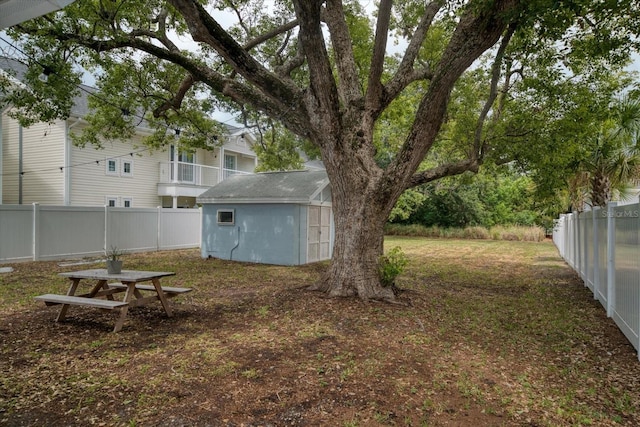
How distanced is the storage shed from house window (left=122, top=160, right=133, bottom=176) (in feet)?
22.3

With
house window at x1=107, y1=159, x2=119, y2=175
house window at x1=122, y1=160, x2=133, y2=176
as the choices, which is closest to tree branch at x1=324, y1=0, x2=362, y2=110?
house window at x1=107, y1=159, x2=119, y2=175

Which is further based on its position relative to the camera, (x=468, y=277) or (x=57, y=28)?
(x=468, y=277)

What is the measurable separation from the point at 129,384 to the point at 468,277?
901 cm

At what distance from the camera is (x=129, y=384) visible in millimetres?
3670

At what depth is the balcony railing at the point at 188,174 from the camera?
19.9m

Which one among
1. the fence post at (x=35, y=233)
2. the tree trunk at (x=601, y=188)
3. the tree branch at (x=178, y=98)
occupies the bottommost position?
the fence post at (x=35, y=233)

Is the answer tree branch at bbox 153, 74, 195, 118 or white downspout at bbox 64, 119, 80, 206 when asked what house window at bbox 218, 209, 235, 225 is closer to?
tree branch at bbox 153, 74, 195, 118

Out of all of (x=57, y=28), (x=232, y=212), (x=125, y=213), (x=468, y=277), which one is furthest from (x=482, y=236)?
(x=57, y=28)

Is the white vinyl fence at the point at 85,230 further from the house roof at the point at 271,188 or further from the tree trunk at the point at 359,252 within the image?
the tree trunk at the point at 359,252

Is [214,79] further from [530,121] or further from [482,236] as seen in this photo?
[482,236]

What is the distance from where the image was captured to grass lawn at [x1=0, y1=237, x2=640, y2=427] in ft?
10.5

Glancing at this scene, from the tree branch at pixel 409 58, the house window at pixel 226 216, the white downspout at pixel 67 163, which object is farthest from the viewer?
the white downspout at pixel 67 163

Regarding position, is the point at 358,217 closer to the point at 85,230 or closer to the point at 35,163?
the point at 85,230

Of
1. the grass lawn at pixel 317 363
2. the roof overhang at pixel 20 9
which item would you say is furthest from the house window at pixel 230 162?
the roof overhang at pixel 20 9
